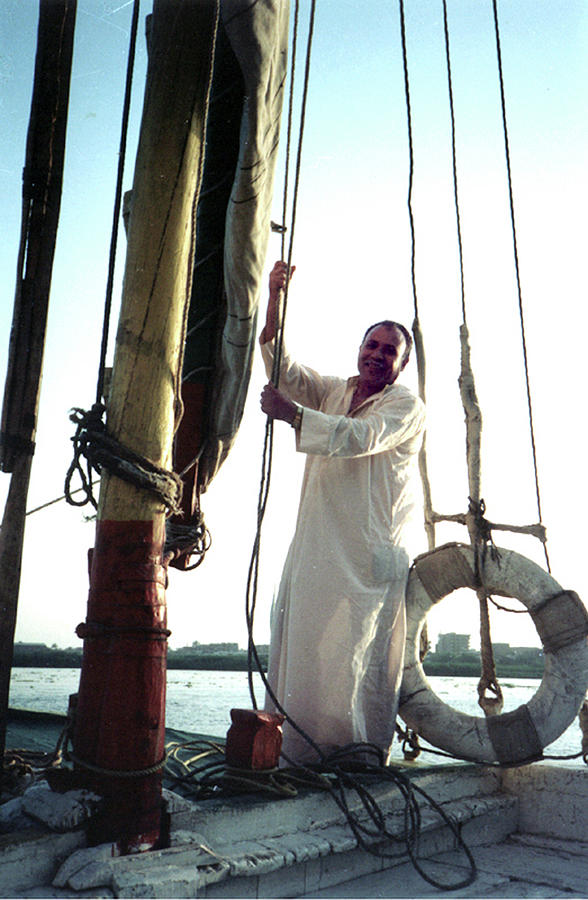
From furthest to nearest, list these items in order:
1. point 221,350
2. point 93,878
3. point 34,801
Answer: point 221,350
point 34,801
point 93,878

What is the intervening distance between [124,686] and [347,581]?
4.31ft

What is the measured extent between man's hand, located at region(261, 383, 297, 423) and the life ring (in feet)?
3.38

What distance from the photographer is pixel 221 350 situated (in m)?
2.55

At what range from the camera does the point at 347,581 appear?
287 centimetres

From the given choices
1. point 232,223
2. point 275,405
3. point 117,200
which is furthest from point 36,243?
point 275,405

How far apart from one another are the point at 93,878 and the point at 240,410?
1534 mm

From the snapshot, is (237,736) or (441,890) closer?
(441,890)

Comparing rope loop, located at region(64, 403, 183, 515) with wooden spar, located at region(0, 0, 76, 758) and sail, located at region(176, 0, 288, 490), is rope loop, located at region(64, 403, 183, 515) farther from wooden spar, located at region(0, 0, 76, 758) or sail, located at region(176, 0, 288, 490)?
sail, located at region(176, 0, 288, 490)

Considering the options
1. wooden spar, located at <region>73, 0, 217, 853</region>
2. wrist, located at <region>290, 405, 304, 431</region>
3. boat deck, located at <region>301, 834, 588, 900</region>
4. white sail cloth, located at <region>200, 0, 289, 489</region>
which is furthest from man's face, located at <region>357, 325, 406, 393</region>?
boat deck, located at <region>301, 834, 588, 900</region>

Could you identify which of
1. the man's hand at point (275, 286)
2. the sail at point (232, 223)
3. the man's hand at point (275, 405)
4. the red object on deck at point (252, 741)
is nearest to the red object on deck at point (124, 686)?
the red object on deck at point (252, 741)

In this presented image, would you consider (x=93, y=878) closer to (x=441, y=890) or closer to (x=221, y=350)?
(x=441, y=890)

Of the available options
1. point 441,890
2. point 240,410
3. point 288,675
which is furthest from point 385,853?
point 240,410

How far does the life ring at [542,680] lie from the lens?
2.94 metres

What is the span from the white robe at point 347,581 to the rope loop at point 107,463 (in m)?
0.90
